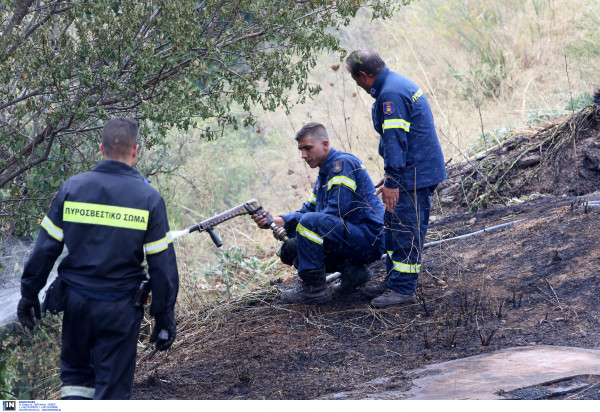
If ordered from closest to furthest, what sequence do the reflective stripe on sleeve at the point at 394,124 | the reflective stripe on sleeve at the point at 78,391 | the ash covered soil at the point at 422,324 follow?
the reflective stripe on sleeve at the point at 78,391 → the ash covered soil at the point at 422,324 → the reflective stripe on sleeve at the point at 394,124

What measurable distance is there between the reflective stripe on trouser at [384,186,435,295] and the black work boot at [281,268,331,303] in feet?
1.87

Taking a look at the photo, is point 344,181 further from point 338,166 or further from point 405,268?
point 405,268

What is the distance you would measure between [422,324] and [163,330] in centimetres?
210

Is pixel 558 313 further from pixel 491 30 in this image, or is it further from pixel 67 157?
pixel 491 30

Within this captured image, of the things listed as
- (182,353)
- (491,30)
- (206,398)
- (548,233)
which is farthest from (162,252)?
(491,30)

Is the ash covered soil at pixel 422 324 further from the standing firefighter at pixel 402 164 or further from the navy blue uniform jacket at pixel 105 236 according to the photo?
the navy blue uniform jacket at pixel 105 236

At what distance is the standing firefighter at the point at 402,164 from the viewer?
492 cm

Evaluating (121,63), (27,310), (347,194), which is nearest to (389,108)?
(347,194)

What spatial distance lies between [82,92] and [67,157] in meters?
0.98

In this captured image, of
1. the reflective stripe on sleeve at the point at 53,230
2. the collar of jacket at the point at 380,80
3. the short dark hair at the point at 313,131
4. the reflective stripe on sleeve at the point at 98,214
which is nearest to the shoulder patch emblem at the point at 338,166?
the short dark hair at the point at 313,131

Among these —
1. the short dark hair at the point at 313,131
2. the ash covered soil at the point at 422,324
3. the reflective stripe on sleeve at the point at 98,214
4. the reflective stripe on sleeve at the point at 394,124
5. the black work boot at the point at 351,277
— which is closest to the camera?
the reflective stripe on sleeve at the point at 98,214

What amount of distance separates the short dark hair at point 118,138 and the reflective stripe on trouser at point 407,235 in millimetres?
2244

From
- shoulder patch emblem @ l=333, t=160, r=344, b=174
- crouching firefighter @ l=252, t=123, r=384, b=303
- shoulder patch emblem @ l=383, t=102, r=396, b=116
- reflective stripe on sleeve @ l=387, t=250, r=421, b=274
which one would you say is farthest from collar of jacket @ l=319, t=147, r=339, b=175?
reflective stripe on sleeve @ l=387, t=250, r=421, b=274

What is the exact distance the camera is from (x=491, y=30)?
45.4 feet
